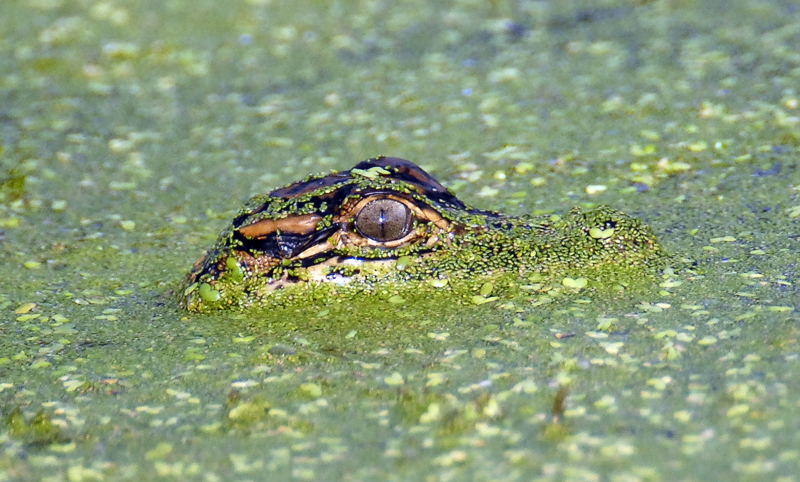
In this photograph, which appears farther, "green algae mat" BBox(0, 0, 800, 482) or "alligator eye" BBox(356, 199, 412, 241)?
"alligator eye" BBox(356, 199, 412, 241)

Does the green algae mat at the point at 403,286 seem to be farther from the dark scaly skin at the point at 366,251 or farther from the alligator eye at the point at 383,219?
the alligator eye at the point at 383,219

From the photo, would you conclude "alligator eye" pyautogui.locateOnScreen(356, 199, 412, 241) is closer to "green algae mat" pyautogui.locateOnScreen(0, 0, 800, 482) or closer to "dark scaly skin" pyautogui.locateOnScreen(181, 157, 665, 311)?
"dark scaly skin" pyautogui.locateOnScreen(181, 157, 665, 311)

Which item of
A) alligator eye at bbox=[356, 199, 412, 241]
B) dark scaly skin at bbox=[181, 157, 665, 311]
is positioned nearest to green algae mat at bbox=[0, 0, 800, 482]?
dark scaly skin at bbox=[181, 157, 665, 311]

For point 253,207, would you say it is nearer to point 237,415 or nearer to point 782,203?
point 237,415

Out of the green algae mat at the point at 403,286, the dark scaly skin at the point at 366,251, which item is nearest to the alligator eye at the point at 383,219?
the dark scaly skin at the point at 366,251

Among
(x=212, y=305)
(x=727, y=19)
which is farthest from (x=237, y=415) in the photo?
(x=727, y=19)
